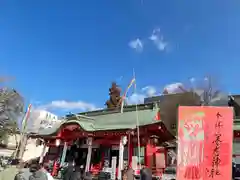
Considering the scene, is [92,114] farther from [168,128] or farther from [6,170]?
[6,170]

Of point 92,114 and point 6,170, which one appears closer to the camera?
point 6,170

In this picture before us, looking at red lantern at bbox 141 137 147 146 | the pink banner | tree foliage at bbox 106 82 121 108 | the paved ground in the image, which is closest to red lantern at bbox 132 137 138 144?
red lantern at bbox 141 137 147 146

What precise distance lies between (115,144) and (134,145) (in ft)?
5.10

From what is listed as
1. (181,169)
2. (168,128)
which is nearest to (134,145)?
(168,128)

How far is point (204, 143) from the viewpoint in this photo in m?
5.84

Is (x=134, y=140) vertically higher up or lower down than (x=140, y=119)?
lower down

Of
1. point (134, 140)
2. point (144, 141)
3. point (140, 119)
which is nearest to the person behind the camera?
point (144, 141)

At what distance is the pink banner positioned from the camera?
5676 millimetres

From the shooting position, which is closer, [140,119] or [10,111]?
[140,119]

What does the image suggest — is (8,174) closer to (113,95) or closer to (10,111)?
(10,111)

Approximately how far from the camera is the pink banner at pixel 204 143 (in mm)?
5676

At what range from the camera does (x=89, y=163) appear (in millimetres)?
16781

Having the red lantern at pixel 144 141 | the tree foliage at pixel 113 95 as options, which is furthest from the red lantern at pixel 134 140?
the tree foliage at pixel 113 95

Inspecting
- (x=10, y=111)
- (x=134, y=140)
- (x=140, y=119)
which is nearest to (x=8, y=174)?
(x=134, y=140)
